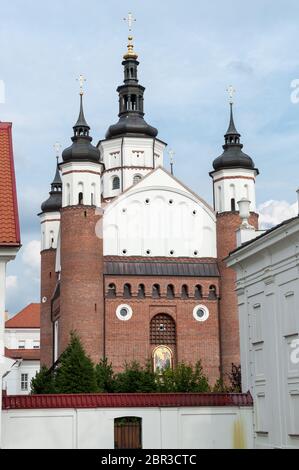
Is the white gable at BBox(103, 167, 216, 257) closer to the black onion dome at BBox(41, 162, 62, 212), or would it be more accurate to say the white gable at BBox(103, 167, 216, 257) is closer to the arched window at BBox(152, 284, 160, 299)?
the arched window at BBox(152, 284, 160, 299)

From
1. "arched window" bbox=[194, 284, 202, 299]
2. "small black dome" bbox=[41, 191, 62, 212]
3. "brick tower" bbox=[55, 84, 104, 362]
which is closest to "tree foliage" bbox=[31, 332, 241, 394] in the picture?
"brick tower" bbox=[55, 84, 104, 362]

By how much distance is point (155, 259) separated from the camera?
172 ft

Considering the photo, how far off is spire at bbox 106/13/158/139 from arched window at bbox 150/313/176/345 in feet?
58.8

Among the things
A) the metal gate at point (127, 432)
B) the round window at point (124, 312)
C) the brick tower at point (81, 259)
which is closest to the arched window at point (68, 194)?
the brick tower at point (81, 259)

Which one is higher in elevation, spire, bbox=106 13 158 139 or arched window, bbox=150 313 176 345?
spire, bbox=106 13 158 139

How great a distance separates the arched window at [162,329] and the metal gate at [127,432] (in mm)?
23040

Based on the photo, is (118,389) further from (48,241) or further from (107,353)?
(48,241)

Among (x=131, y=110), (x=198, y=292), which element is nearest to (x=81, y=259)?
(x=198, y=292)

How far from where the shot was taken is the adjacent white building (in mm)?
85062

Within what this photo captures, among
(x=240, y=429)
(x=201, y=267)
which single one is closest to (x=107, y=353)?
(x=201, y=267)

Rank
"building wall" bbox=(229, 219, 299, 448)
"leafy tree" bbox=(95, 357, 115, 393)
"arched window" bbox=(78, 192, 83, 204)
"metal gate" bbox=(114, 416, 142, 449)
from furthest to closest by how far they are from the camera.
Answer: "arched window" bbox=(78, 192, 83, 204) → "leafy tree" bbox=(95, 357, 115, 393) → "metal gate" bbox=(114, 416, 142, 449) → "building wall" bbox=(229, 219, 299, 448)

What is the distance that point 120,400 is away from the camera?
27.9 meters

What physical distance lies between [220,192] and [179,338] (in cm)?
1025

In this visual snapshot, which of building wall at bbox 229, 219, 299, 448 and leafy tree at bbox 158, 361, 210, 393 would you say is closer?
building wall at bbox 229, 219, 299, 448
